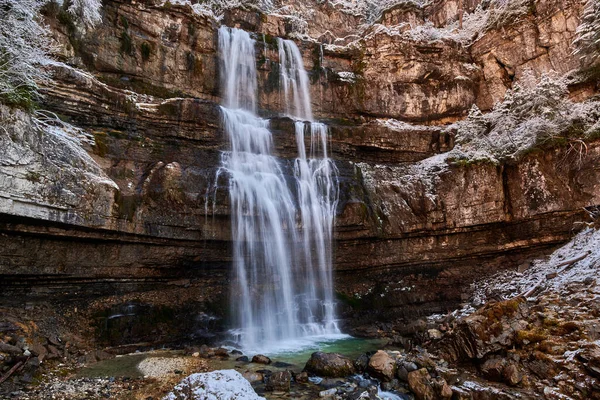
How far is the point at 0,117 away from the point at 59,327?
564 centimetres

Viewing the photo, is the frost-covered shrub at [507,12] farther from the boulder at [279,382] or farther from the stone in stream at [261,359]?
the boulder at [279,382]

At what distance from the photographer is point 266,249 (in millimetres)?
12586

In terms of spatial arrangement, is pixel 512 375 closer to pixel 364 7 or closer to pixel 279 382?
pixel 279 382

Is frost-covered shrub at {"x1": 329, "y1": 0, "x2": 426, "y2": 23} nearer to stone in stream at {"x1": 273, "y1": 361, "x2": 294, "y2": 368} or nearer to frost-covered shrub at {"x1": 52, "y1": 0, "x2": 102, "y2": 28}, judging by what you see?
frost-covered shrub at {"x1": 52, "y1": 0, "x2": 102, "y2": 28}

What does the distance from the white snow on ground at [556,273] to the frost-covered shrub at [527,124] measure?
13.0ft

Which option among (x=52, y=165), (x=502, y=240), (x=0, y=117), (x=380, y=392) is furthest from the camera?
(x=502, y=240)

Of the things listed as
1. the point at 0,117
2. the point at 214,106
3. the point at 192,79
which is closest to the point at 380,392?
the point at 0,117

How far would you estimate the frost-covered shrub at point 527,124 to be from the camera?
13.8m

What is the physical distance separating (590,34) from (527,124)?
4546 millimetres

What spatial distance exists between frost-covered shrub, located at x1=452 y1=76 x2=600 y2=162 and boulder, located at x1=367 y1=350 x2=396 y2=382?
10.5 m

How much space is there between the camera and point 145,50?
15211 mm

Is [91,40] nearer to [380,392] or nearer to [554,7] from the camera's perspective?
[380,392]

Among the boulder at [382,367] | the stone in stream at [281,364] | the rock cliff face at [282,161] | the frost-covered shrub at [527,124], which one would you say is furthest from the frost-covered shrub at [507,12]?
the stone in stream at [281,364]

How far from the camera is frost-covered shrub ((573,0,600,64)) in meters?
14.4
